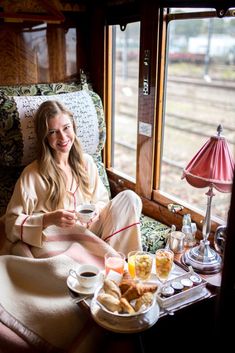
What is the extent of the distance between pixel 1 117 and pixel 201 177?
3.44 feet

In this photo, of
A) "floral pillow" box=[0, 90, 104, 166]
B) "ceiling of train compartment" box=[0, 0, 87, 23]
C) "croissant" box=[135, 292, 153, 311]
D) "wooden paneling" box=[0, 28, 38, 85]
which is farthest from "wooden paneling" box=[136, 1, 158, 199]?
"croissant" box=[135, 292, 153, 311]

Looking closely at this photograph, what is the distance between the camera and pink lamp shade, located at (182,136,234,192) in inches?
56.1

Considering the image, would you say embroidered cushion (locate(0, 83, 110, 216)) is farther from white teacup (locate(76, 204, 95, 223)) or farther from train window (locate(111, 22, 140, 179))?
white teacup (locate(76, 204, 95, 223))

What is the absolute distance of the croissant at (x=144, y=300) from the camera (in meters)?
1.20

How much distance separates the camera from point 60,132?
176 centimetres

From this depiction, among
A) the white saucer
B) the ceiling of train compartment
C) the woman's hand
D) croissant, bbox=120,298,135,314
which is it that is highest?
the ceiling of train compartment

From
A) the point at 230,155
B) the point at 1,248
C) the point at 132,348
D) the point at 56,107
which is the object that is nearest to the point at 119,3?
the point at 56,107

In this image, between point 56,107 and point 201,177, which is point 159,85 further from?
point 201,177

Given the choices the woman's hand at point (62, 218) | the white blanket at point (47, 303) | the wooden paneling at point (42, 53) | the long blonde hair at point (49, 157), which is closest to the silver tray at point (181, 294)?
the white blanket at point (47, 303)

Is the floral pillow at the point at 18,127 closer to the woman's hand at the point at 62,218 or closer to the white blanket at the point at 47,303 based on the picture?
the woman's hand at the point at 62,218

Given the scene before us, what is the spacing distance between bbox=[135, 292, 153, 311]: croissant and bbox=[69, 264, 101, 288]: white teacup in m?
0.19

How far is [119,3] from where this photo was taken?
2.05m

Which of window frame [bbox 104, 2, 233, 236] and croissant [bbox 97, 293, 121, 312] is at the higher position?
window frame [bbox 104, 2, 233, 236]

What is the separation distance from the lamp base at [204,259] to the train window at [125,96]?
785 mm
